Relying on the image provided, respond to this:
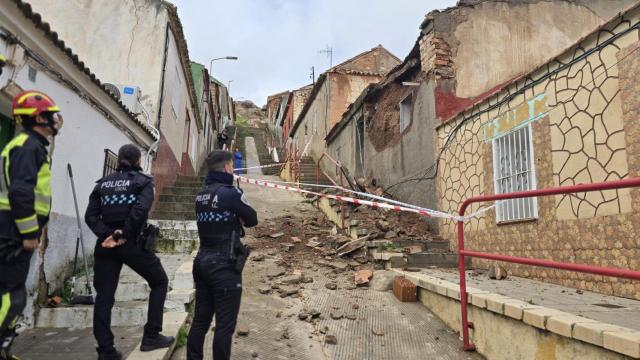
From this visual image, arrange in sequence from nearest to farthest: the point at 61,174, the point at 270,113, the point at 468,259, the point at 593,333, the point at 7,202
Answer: the point at 7,202, the point at 593,333, the point at 61,174, the point at 468,259, the point at 270,113

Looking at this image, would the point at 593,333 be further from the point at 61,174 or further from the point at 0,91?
the point at 61,174

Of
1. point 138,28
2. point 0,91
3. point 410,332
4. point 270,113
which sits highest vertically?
point 270,113

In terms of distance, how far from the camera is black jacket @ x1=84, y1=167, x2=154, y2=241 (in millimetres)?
3217

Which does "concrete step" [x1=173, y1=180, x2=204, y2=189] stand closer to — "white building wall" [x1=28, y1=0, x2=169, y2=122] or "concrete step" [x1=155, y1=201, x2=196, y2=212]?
"concrete step" [x1=155, y1=201, x2=196, y2=212]

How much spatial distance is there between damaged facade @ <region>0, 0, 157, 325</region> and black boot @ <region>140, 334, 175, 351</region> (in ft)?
4.79

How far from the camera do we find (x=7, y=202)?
7.92ft

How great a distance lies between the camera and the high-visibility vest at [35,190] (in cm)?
240

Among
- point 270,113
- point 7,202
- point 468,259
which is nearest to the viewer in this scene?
point 7,202

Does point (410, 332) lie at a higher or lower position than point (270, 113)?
lower

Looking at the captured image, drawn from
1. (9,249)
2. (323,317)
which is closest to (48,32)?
(9,249)

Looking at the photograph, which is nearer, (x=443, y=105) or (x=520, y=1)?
(x=443, y=105)

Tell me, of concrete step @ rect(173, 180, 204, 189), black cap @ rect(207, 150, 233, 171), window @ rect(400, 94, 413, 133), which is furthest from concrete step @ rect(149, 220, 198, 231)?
window @ rect(400, 94, 413, 133)

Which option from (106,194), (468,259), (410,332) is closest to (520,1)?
(468,259)

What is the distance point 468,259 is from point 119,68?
26.7ft
